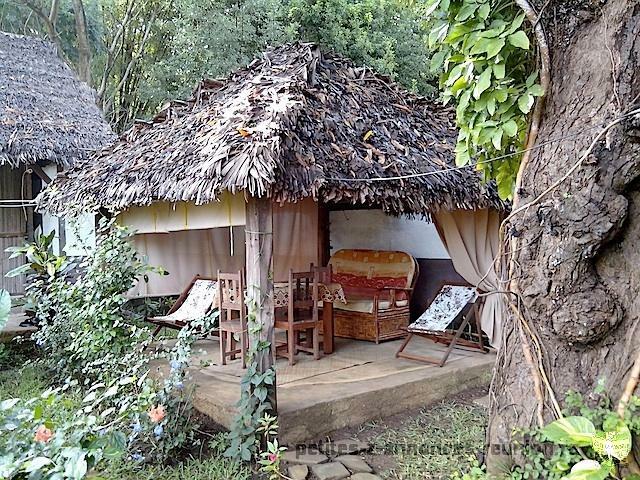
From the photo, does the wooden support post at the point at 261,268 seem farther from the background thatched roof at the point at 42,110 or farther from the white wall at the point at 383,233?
the background thatched roof at the point at 42,110

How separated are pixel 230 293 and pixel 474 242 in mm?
2772

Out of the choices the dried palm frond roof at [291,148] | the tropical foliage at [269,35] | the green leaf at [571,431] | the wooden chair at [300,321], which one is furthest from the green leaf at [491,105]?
the tropical foliage at [269,35]

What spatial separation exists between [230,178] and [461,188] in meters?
2.40

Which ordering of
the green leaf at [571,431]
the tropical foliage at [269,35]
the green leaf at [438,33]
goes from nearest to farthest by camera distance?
the green leaf at [571,431] < the green leaf at [438,33] < the tropical foliage at [269,35]

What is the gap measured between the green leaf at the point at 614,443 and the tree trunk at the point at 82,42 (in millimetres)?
13601

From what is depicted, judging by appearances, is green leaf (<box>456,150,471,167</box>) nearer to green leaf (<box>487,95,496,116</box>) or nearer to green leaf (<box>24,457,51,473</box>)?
green leaf (<box>487,95,496,116</box>)

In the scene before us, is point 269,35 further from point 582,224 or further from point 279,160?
point 582,224

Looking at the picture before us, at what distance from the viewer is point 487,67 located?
8.81 feet

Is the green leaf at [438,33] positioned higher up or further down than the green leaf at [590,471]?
higher up

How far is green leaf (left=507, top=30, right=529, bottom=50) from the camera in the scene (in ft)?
8.24

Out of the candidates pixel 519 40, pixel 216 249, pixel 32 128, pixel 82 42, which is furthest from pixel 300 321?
pixel 82 42

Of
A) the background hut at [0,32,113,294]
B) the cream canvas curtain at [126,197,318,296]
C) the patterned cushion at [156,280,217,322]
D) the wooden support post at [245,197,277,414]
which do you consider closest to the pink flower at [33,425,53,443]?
the wooden support post at [245,197,277,414]

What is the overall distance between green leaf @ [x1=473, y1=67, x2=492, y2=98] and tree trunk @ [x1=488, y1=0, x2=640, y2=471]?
1.07ft

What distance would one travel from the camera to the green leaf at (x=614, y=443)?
2084mm
